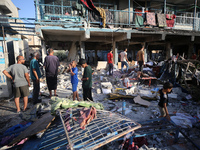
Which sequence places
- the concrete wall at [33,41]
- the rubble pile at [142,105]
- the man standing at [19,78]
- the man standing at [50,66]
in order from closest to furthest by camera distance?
the rubble pile at [142,105] < the man standing at [19,78] < the man standing at [50,66] < the concrete wall at [33,41]

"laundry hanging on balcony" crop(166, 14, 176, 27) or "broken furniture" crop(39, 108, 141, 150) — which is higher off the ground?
"laundry hanging on balcony" crop(166, 14, 176, 27)

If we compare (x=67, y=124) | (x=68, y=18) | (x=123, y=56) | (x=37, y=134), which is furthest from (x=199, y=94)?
(x=68, y=18)

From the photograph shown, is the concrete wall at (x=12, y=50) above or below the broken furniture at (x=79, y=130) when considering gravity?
above

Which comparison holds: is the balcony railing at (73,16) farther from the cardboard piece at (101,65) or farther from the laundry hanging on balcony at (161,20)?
the cardboard piece at (101,65)

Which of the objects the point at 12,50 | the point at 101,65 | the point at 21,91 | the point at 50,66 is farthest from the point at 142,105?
the point at 101,65

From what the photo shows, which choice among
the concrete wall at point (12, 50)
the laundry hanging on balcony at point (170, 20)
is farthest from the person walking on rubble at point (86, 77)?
the laundry hanging on balcony at point (170, 20)

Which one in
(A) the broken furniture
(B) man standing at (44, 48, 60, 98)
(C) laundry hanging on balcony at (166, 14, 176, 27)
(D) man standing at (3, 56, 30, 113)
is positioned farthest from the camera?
(C) laundry hanging on balcony at (166, 14, 176, 27)

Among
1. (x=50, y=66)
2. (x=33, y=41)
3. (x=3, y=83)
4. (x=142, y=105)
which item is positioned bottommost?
(x=142, y=105)

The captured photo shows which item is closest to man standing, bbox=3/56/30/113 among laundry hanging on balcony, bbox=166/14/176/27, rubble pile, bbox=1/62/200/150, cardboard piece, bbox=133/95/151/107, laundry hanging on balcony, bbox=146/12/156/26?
rubble pile, bbox=1/62/200/150

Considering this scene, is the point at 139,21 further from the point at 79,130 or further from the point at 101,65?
the point at 79,130

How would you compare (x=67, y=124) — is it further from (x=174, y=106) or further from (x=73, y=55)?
(x=73, y=55)

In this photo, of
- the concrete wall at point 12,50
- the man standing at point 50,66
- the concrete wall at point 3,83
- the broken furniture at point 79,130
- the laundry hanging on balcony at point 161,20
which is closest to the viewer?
the broken furniture at point 79,130

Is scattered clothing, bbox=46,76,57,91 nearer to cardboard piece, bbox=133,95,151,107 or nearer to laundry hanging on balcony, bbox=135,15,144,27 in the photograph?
cardboard piece, bbox=133,95,151,107

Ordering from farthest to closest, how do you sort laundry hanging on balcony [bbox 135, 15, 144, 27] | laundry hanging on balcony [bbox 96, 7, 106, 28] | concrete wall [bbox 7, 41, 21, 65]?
laundry hanging on balcony [bbox 135, 15, 144, 27] → laundry hanging on balcony [bbox 96, 7, 106, 28] → concrete wall [bbox 7, 41, 21, 65]
